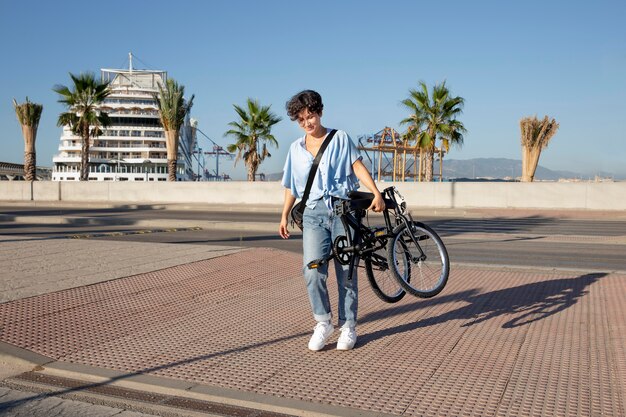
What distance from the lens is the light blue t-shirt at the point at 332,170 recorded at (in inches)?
179

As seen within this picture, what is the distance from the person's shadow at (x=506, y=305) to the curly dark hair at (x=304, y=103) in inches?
71.4

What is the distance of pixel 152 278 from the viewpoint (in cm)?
721

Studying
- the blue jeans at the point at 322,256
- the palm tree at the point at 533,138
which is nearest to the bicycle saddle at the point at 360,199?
the blue jeans at the point at 322,256

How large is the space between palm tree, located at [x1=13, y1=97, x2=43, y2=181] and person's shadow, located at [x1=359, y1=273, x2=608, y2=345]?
129 ft

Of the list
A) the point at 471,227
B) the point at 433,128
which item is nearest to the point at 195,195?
the point at 433,128

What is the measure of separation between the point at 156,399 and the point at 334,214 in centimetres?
173

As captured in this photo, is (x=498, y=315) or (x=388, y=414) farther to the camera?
(x=498, y=315)

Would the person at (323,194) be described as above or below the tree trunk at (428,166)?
below

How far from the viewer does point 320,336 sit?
4629 mm

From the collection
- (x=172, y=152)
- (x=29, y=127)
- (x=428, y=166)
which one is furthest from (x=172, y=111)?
(x=428, y=166)

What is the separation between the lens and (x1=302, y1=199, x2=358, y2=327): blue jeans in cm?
459

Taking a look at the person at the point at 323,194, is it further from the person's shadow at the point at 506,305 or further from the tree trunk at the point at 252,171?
the tree trunk at the point at 252,171

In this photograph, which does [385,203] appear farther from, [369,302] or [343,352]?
[369,302]

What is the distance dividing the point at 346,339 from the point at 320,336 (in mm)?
191
